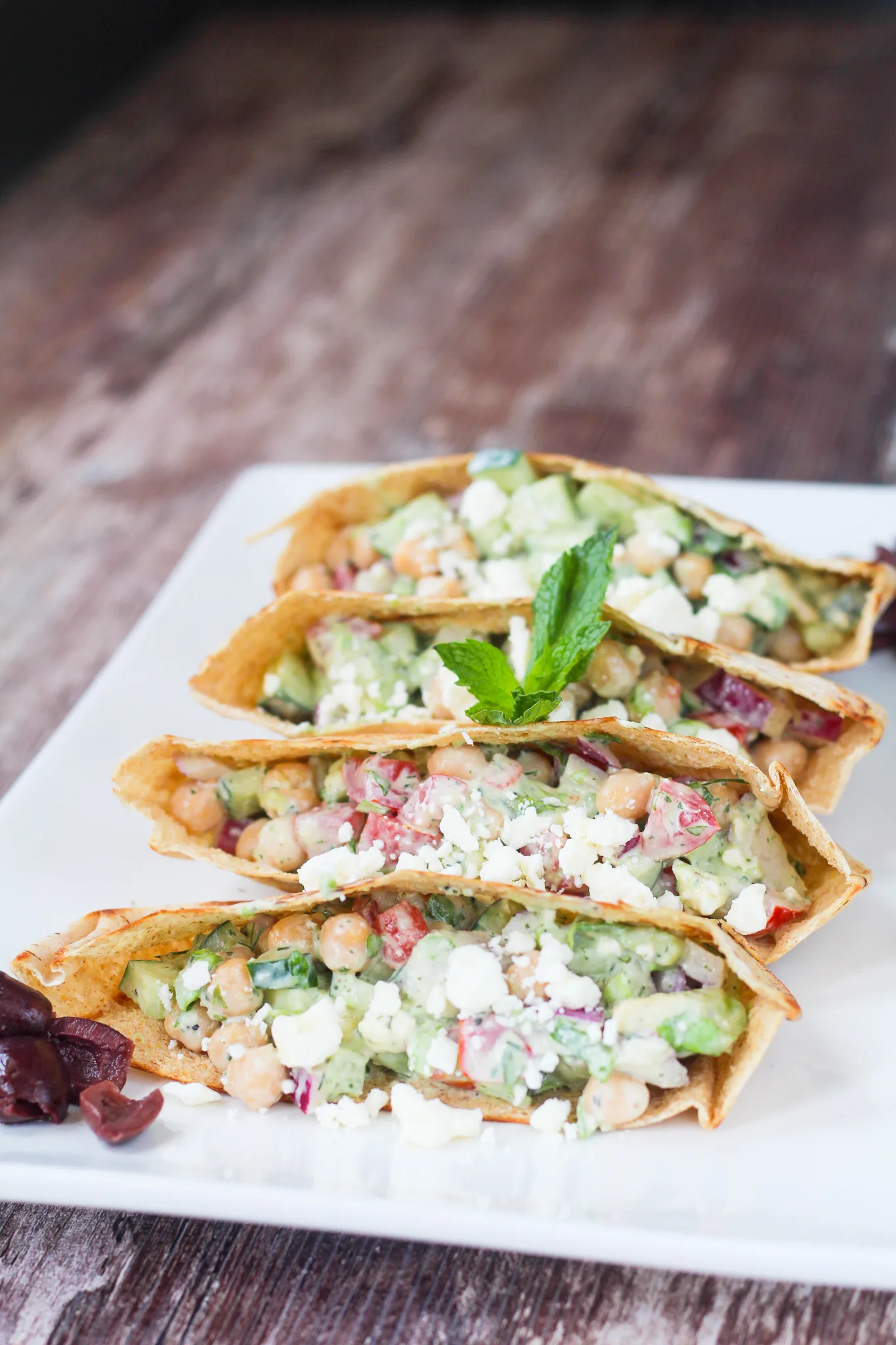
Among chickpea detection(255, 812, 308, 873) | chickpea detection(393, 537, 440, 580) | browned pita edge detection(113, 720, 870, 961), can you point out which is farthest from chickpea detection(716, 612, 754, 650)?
chickpea detection(255, 812, 308, 873)

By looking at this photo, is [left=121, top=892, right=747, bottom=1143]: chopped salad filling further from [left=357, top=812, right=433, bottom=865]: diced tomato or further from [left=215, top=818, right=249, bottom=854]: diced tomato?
[left=215, top=818, right=249, bottom=854]: diced tomato

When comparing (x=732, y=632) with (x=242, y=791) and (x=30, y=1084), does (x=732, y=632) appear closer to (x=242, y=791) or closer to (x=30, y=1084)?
(x=242, y=791)

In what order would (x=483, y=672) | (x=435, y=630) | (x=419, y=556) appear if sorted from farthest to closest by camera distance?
(x=419, y=556) → (x=435, y=630) → (x=483, y=672)

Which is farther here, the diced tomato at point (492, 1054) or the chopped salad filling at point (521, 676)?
the chopped salad filling at point (521, 676)

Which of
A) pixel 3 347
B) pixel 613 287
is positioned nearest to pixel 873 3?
pixel 613 287

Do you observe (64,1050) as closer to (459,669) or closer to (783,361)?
(459,669)

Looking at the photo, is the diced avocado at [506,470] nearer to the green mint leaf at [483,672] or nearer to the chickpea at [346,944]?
the green mint leaf at [483,672]

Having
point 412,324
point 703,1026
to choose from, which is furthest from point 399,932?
point 412,324

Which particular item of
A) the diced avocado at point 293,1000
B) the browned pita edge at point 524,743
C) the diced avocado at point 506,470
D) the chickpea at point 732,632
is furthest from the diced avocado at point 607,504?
the diced avocado at point 293,1000
